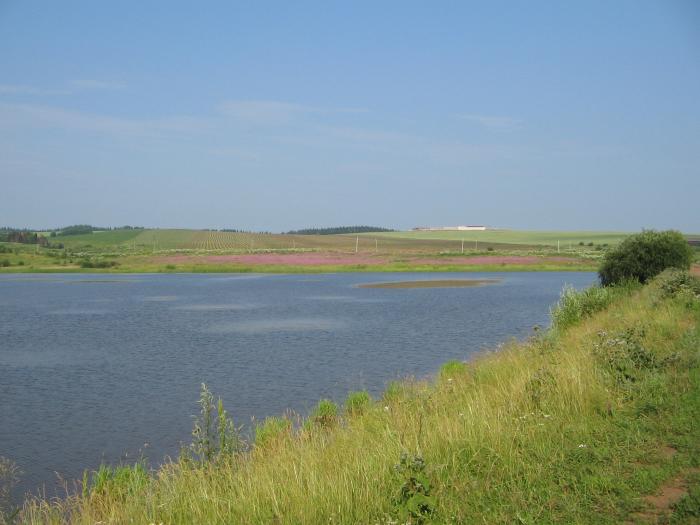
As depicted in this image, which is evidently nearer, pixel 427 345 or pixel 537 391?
pixel 537 391

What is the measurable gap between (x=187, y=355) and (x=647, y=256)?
1651cm

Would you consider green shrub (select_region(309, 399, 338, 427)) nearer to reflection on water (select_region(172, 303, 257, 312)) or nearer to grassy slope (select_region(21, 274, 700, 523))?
grassy slope (select_region(21, 274, 700, 523))

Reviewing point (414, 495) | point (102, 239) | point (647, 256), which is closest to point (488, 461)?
point (414, 495)

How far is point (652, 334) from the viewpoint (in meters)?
11.6

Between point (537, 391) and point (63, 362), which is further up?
point (537, 391)

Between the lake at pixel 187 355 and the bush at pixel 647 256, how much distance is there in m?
3.72

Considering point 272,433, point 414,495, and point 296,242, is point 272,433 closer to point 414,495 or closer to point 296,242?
point 414,495

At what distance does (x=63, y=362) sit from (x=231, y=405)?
→ 8.48m

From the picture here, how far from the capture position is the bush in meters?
24.5

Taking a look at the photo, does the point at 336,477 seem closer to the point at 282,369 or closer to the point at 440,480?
the point at 440,480

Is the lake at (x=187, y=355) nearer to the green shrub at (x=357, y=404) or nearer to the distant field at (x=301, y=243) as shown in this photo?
the green shrub at (x=357, y=404)

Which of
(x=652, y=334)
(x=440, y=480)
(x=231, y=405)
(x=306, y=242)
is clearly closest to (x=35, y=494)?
(x=231, y=405)

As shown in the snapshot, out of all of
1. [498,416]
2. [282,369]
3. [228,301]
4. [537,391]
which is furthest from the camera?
[228,301]

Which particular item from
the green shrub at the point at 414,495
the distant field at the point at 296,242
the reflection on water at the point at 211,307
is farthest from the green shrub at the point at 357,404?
the distant field at the point at 296,242
